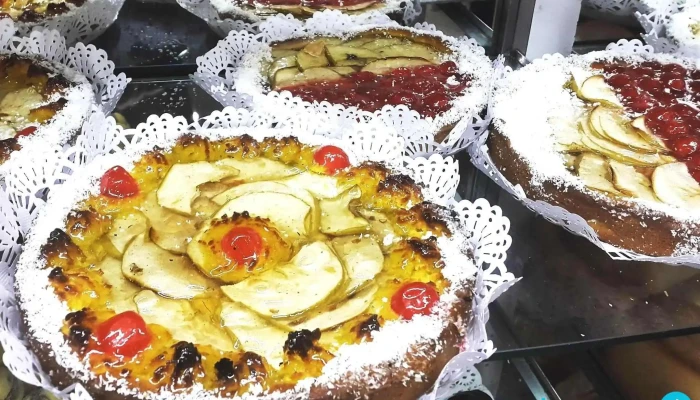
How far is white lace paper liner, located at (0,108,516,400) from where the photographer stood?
5.00ft

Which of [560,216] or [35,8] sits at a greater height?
[35,8]

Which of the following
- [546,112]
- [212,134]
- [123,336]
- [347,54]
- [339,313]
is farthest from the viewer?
[347,54]

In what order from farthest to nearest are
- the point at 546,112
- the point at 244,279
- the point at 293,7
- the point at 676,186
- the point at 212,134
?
the point at 293,7 < the point at 546,112 < the point at 212,134 < the point at 676,186 < the point at 244,279

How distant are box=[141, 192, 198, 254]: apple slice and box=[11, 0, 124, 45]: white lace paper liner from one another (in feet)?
4.11

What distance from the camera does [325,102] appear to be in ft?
7.59

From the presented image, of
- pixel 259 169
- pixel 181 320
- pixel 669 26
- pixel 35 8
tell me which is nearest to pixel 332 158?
pixel 259 169

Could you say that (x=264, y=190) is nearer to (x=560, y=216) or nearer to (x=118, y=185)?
(x=118, y=185)

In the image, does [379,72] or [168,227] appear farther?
[379,72]

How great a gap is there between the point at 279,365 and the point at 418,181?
2.61 feet

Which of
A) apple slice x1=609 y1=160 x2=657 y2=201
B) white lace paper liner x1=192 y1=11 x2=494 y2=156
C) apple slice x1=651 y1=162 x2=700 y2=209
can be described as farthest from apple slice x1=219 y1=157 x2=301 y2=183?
apple slice x1=651 y1=162 x2=700 y2=209

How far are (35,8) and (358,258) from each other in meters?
2.03

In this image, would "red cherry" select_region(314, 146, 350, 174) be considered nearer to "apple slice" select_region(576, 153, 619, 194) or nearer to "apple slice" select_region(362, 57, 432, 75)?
"apple slice" select_region(362, 57, 432, 75)

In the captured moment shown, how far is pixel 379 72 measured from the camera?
8.55ft

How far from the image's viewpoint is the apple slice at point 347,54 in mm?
2693
